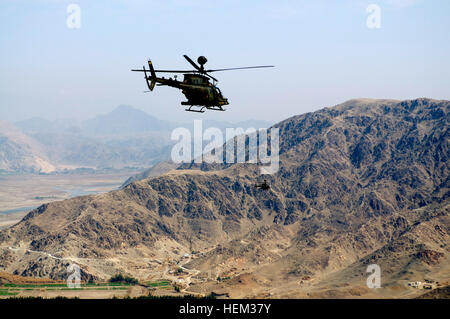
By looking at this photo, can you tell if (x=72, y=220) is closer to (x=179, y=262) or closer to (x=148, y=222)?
(x=148, y=222)

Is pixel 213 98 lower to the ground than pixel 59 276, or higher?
higher

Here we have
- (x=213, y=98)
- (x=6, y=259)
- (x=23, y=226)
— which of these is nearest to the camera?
(x=213, y=98)

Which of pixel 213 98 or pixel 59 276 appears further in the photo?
pixel 59 276

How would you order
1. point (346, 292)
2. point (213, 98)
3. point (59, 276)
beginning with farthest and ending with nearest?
point (59, 276) < point (346, 292) < point (213, 98)

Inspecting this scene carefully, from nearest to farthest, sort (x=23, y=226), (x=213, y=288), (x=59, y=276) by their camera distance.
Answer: (x=213, y=288)
(x=59, y=276)
(x=23, y=226)
